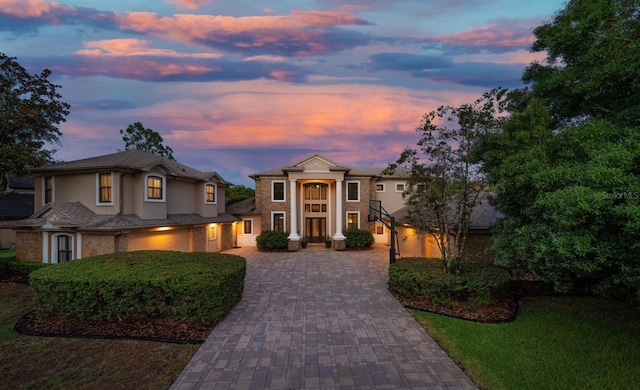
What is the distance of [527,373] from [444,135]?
21.9 feet

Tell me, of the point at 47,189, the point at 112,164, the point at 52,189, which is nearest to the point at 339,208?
the point at 112,164

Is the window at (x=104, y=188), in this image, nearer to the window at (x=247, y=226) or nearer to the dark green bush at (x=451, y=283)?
the window at (x=247, y=226)

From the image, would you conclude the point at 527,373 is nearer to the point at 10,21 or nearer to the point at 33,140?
the point at 33,140

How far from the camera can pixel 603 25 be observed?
602 centimetres

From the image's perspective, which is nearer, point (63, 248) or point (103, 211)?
point (63, 248)

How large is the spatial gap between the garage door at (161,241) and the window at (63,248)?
2606mm

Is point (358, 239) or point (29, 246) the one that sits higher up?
point (29, 246)

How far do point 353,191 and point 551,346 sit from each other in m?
16.2

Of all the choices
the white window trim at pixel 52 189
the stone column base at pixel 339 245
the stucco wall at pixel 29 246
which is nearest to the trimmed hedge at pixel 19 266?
the stucco wall at pixel 29 246

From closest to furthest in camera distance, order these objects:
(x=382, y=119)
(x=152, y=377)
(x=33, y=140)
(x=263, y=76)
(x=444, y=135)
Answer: (x=152, y=377), (x=444, y=135), (x=33, y=140), (x=263, y=76), (x=382, y=119)

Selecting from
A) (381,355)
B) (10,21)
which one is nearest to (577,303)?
(381,355)

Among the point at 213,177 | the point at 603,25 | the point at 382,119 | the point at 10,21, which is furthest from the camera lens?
the point at 213,177

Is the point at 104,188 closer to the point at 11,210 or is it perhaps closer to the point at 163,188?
the point at 163,188

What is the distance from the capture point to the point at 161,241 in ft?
45.2
